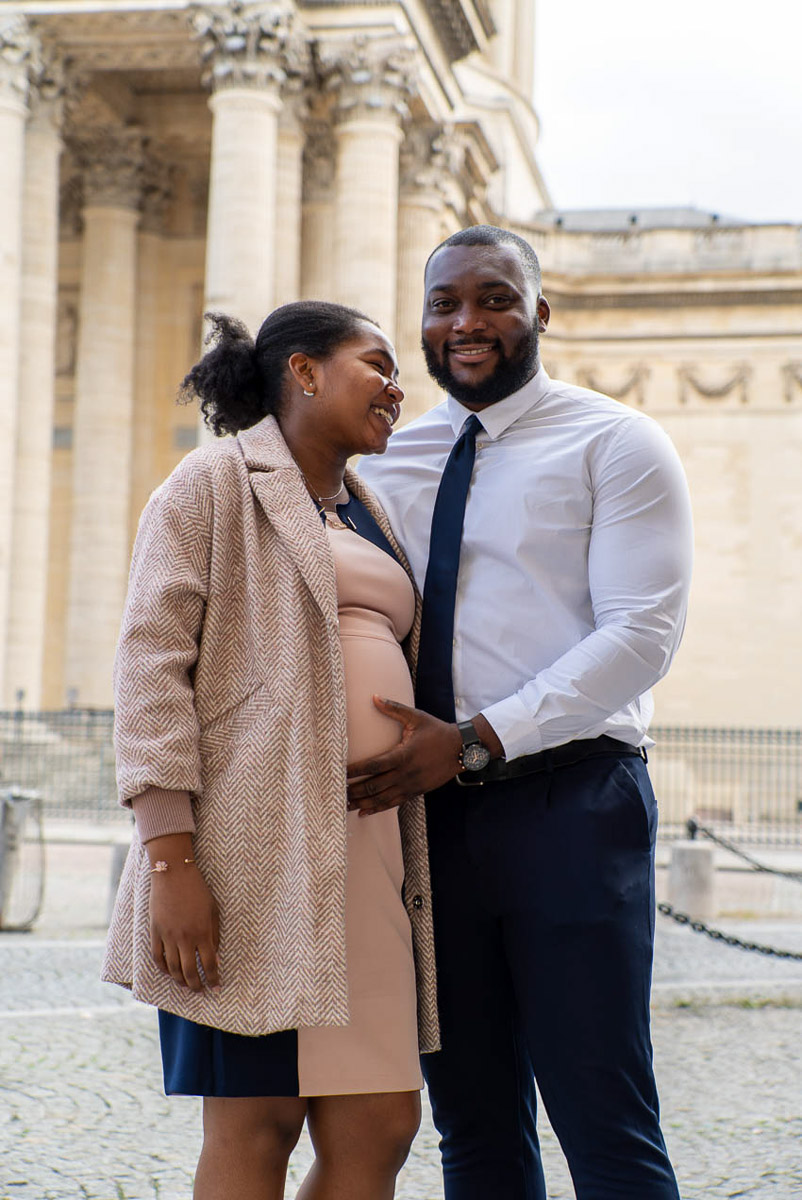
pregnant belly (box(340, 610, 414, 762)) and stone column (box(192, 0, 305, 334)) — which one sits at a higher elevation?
stone column (box(192, 0, 305, 334))

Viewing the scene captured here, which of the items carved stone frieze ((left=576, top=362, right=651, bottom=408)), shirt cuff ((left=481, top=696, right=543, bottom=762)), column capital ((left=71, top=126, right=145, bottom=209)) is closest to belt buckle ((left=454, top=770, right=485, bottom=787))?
shirt cuff ((left=481, top=696, right=543, bottom=762))

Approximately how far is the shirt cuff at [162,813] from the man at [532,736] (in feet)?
1.18

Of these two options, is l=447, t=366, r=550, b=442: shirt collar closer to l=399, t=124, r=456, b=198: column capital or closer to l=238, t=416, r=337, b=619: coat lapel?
l=238, t=416, r=337, b=619: coat lapel

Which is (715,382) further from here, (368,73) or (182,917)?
(182,917)

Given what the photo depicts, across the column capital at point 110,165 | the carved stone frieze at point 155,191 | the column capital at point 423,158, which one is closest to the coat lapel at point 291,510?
the column capital at point 423,158

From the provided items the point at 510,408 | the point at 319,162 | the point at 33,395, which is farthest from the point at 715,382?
the point at 510,408

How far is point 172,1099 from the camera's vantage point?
5.55 m

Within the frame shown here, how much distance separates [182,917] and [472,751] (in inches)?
27.1

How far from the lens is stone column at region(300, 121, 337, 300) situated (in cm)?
2469

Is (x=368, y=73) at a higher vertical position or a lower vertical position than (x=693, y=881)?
higher

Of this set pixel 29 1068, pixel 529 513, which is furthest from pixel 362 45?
pixel 529 513

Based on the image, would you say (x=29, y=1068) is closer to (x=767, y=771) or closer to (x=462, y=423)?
(x=462, y=423)

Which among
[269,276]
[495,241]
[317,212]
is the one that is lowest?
[495,241]

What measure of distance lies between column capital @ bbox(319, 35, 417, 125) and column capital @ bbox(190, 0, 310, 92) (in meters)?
0.91
